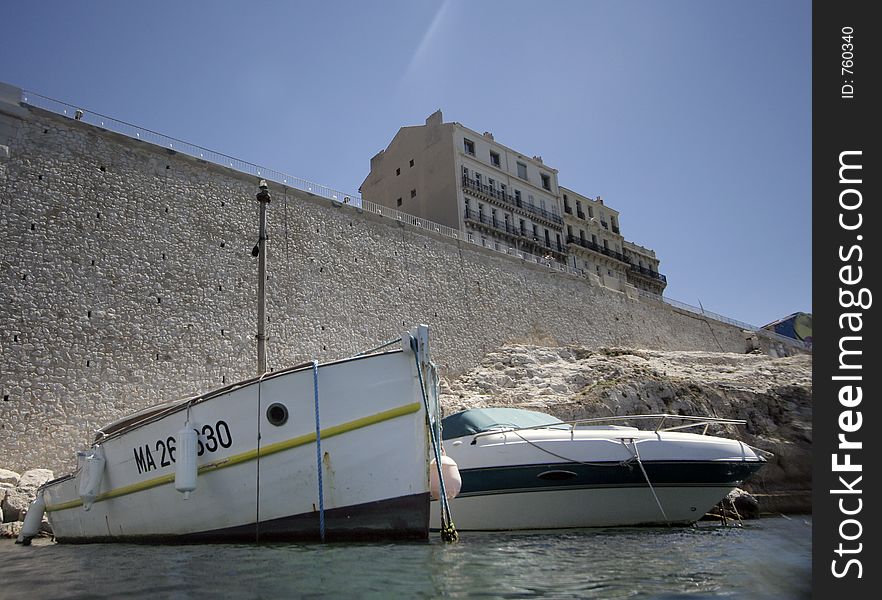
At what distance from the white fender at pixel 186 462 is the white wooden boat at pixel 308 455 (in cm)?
1

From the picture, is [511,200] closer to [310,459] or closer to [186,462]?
[310,459]

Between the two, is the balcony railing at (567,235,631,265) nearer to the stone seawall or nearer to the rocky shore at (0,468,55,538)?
the stone seawall

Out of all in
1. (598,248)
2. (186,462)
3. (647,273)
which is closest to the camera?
(186,462)

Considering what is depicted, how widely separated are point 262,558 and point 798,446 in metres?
12.8

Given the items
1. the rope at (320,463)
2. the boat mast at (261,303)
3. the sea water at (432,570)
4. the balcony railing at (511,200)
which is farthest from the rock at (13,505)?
the balcony railing at (511,200)

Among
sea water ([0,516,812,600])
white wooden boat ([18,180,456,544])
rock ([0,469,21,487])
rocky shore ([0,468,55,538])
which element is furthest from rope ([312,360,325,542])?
rock ([0,469,21,487])

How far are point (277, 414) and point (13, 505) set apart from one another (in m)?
7.79

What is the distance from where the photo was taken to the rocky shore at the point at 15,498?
10.2 m

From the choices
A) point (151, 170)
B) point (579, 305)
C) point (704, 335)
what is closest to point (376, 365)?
point (151, 170)

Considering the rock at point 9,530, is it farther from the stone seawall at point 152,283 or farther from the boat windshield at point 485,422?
the boat windshield at point 485,422

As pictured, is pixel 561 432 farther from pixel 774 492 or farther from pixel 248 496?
pixel 774 492

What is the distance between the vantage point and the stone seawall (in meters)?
13.1

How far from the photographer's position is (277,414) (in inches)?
242

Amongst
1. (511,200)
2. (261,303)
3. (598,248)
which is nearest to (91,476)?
(261,303)
